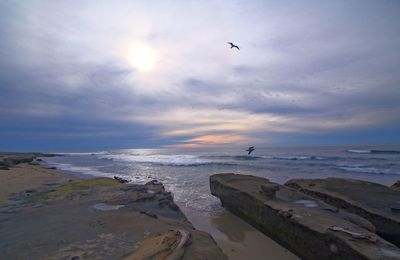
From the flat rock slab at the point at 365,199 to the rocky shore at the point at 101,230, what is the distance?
4.41m

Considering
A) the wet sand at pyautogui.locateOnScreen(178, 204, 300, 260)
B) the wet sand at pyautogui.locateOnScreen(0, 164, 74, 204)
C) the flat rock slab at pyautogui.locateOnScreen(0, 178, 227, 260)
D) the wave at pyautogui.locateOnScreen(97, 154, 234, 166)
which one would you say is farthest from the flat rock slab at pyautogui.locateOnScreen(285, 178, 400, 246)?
the wave at pyautogui.locateOnScreen(97, 154, 234, 166)

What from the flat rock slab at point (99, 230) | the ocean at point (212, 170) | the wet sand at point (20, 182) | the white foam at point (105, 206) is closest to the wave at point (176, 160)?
the ocean at point (212, 170)

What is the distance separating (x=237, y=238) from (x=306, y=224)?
7.71 ft

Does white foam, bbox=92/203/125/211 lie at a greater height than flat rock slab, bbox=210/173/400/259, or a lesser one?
greater

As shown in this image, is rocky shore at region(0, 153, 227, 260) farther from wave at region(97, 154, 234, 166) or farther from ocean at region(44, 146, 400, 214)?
wave at region(97, 154, 234, 166)

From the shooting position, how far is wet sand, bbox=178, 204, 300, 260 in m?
6.13

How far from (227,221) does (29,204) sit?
6060mm

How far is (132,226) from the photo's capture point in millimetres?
5523

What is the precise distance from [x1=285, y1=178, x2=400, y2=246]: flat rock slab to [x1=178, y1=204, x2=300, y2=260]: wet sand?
2.42 meters

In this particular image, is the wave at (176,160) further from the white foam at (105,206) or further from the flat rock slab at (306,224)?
the white foam at (105,206)

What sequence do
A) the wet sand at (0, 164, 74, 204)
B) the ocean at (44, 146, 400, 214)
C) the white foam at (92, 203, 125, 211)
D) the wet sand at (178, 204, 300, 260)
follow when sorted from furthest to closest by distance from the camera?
the ocean at (44, 146, 400, 214) < the wet sand at (0, 164, 74, 204) < the white foam at (92, 203, 125, 211) < the wet sand at (178, 204, 300, 260)

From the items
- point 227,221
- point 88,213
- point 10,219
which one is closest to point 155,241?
point 88,213

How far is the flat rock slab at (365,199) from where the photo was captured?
638 cm

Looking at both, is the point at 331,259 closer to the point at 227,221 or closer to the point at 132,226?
the point at 132,226
